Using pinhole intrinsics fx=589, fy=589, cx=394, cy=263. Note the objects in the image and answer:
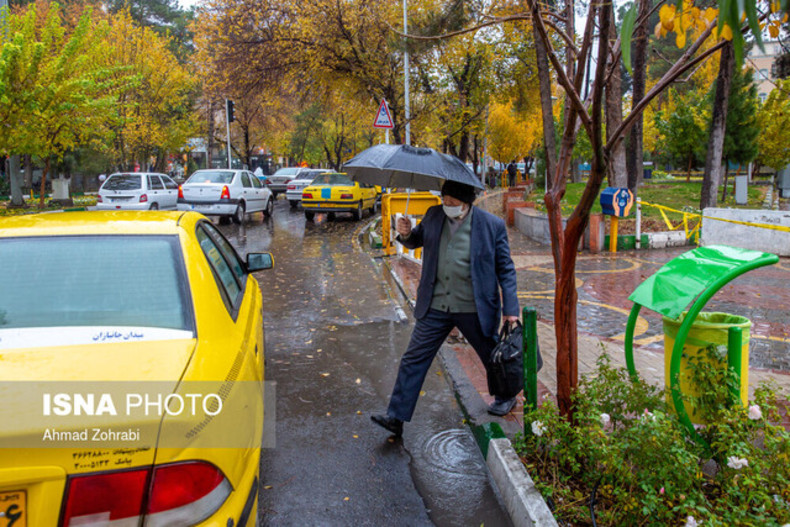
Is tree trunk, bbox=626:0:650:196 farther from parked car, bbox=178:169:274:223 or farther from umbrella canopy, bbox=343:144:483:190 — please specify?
umbrella canopy, bbox=343:144:483:190

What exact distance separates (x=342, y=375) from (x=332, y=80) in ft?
49.0

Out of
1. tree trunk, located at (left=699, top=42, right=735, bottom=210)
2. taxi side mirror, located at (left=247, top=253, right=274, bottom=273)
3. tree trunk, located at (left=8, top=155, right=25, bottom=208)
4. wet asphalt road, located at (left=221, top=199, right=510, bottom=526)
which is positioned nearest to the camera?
wet asphalt road, located at (left=221, top=199, right=510, bottom=526)

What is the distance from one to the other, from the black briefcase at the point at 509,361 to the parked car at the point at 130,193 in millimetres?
17169

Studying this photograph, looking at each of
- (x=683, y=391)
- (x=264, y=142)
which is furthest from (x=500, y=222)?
(x=264, y=142)

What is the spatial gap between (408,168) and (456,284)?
0.85m

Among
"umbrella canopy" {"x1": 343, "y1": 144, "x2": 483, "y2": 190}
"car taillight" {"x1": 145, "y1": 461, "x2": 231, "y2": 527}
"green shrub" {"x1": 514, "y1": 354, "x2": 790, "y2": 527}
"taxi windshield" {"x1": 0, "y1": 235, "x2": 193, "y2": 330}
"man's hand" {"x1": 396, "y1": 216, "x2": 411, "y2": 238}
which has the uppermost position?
"umbrella canopy" {"x1": 343, "y1": 144, "x2": 483, "y2": 190}

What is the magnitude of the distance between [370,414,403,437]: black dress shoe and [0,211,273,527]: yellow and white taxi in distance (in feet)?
3.93

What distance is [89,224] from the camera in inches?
121

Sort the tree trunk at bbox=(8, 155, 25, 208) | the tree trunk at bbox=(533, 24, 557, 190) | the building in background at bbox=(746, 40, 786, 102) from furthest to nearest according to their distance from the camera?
the tree trunk at bbox=(8, 155, 25, 208) < the tree trunk at bbox=(533, 24, 557, 190) < the building in background at bbox=(746, 40, 786, 102)

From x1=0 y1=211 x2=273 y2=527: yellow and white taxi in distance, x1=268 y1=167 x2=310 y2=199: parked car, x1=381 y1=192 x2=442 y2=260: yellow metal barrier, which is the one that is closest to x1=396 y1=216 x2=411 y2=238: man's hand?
x1=0 y1=211 x2=273 y2=527: yellow and white taxi in distance

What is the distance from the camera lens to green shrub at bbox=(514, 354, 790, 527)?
8.27ft

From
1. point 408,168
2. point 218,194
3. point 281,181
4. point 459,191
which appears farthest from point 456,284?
point 281,181

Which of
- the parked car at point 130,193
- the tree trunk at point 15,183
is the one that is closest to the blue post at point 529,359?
the parked car at point 130,193

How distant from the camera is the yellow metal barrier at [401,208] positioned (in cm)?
1053
